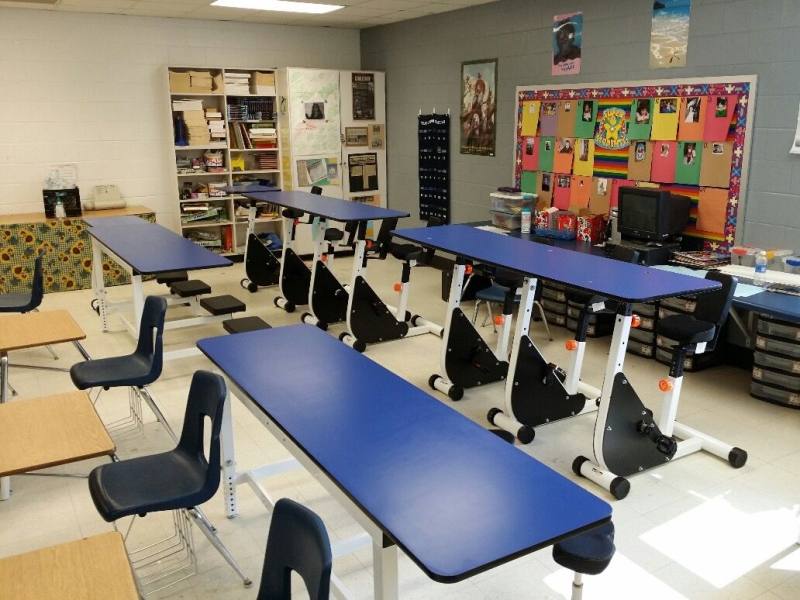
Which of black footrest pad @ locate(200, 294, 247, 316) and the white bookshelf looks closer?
black footrest pad @ locate(200, 294, 247, 316)

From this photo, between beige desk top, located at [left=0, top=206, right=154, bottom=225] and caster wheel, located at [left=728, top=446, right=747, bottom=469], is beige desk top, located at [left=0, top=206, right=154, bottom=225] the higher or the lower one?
the higher one

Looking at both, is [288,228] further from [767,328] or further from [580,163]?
[767,328]

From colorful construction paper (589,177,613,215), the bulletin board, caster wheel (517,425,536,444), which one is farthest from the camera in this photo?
colorful construction paper (589,177,613,215)

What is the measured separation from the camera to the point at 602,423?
138 inches

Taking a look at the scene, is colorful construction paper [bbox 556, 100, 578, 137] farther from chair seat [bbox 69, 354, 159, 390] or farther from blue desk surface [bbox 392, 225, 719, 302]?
chair seat [bbox 69, 354, 159, 390]

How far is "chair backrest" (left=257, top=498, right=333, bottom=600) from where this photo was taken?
1.57 metres

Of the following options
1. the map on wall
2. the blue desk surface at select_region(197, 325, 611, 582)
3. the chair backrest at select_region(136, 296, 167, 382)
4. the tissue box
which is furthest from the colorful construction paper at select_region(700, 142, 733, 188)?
the map on wall

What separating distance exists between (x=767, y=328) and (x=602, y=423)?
1.69 m

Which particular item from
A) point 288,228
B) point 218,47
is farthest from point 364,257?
point 218,47

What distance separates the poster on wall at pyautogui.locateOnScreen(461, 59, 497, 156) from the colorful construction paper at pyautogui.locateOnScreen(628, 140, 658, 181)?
1884 millimetres

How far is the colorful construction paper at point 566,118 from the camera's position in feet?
20.7

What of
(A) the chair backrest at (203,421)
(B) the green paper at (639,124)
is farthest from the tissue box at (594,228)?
(A) the chair backrest at (203,421)

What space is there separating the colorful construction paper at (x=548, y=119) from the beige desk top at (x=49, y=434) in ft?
16.4

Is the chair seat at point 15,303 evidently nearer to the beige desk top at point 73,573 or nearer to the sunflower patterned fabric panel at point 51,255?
the sunflower patterned fabric panel at point 51,255
